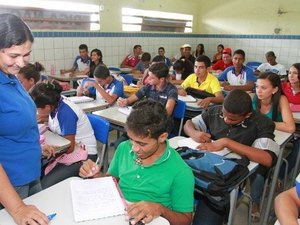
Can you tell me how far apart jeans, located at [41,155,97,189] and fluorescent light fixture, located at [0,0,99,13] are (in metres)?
3.77

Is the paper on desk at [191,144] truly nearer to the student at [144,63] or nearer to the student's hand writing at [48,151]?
the student's hand writing at [48,151]

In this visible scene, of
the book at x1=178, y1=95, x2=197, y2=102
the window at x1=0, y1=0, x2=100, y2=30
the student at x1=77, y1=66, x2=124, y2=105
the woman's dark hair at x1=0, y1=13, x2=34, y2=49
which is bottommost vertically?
the book at x1=178, y1=95, x2=197, y2=102

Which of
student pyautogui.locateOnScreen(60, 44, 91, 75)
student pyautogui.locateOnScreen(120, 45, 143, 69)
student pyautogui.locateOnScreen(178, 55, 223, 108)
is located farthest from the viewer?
student pyautogui.locateOnScreen(120, 45, 143, 69)

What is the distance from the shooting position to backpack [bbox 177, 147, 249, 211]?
1524 mm

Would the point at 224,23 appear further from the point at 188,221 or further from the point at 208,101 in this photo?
the point at 188,221

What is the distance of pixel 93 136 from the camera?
242 cm

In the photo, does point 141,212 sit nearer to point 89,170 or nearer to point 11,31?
point 89,170

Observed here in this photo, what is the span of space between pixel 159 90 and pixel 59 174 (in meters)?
1.55

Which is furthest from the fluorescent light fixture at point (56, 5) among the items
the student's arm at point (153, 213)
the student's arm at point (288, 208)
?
the student's arm at point (288, 208)

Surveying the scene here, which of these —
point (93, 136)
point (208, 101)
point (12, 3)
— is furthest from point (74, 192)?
point (12, 3)

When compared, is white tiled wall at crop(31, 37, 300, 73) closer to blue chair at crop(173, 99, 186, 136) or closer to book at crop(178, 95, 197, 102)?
book at crop(178, 95, 197, 102)

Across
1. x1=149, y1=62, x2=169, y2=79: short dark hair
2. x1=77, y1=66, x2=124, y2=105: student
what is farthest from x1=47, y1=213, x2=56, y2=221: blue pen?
x1=77, y1=66, x2=124, y2=105: student

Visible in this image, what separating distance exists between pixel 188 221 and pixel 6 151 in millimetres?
879

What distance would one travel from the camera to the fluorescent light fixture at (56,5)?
4.95 meters
